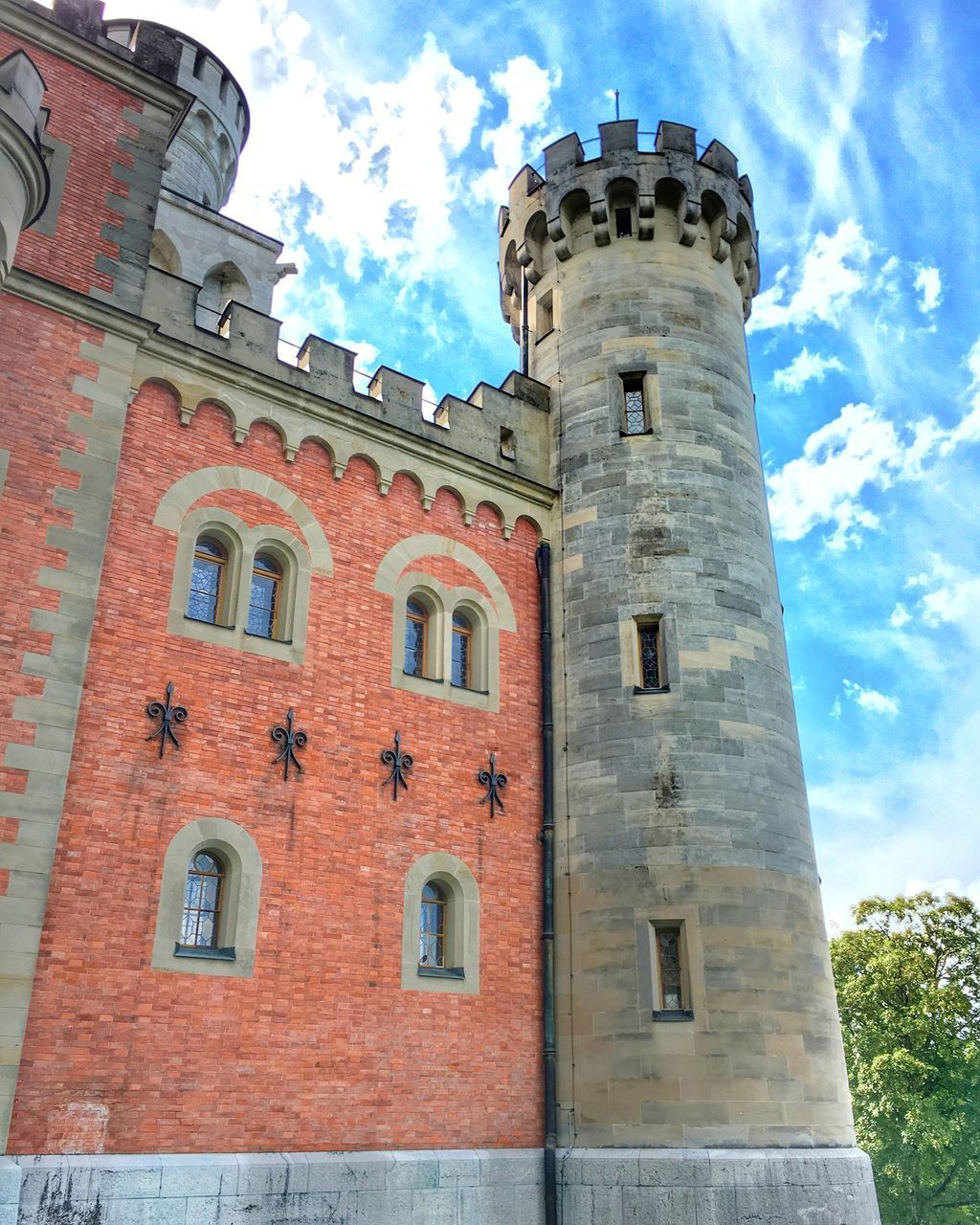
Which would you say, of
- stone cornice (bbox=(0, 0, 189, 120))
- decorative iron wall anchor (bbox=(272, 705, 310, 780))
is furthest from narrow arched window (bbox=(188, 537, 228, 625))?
stone cornice (bbox=(0, 0, 189, 120))

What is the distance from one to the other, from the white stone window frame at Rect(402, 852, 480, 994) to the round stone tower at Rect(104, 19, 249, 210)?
1831 centimetres

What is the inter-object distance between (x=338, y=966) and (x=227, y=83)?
23.7 m

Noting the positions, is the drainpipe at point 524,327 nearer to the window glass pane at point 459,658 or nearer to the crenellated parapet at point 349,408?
the crenellated parapet at point 349,408

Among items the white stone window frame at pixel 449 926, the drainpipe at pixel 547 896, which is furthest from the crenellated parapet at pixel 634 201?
the white stone window frame at pixel 449 926

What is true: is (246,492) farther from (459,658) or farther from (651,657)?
(651,657)

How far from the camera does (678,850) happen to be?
1582 cm

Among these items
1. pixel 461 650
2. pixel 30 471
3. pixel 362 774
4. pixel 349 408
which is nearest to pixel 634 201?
pixel 349 408

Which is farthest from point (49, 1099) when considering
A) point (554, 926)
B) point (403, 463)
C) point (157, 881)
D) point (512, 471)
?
point (512, 471)

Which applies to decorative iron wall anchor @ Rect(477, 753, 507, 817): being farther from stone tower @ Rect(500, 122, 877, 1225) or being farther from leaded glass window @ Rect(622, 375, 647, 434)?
leaded glass window @ Rect(622, 375, 647, 434)

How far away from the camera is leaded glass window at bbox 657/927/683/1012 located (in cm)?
1515

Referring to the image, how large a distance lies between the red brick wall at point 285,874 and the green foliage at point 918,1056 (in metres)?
19.5

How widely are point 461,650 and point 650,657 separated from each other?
309cm

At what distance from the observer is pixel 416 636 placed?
56.5 feet

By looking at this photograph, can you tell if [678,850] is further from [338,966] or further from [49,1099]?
[49,1099]
